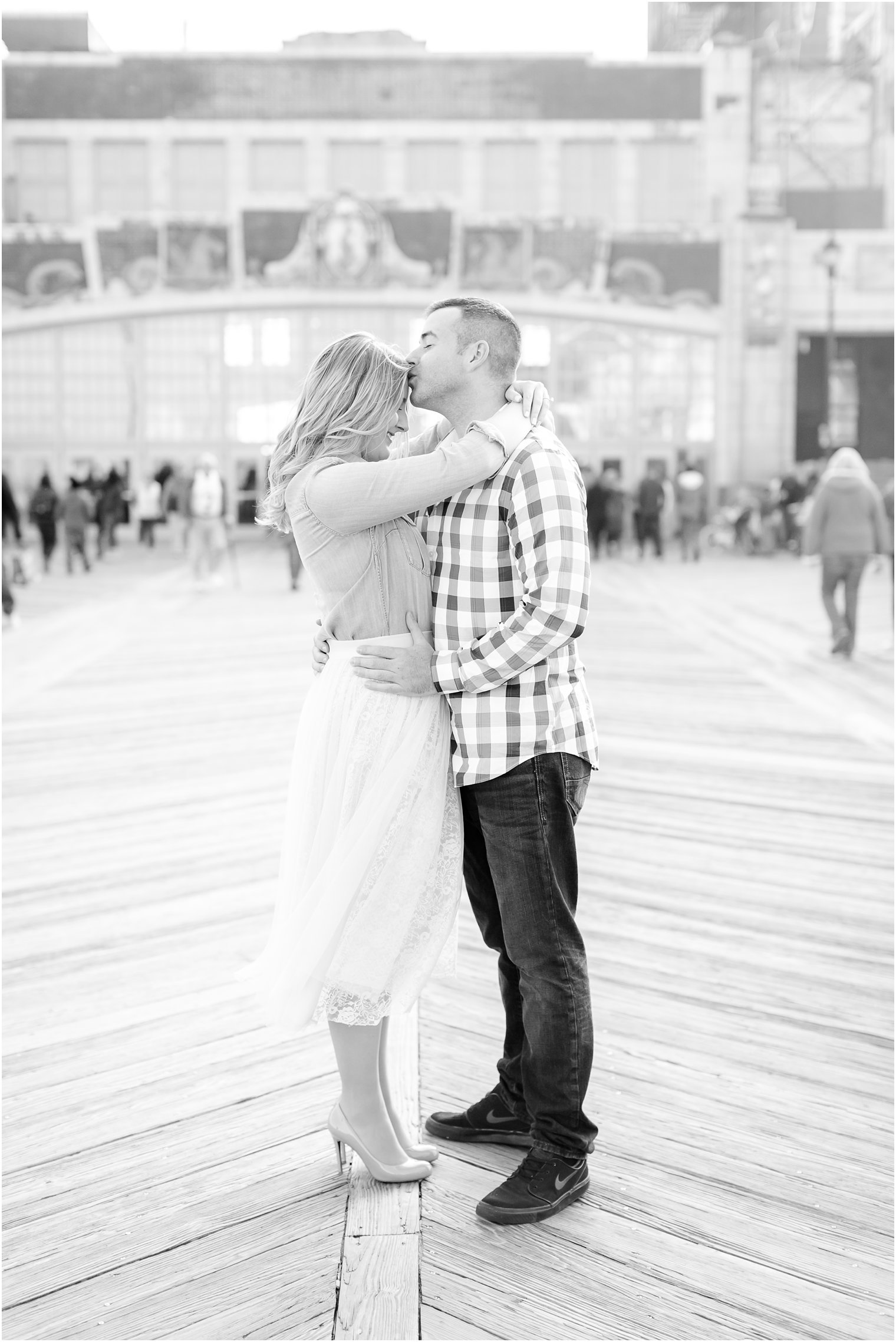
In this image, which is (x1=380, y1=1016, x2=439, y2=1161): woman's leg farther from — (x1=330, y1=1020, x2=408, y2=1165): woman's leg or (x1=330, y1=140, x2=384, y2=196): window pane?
(x1=330, y1=140, x2=384, y2=196): window pane

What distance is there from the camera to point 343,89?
2542cm

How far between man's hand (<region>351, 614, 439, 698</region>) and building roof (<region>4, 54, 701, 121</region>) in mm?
24955

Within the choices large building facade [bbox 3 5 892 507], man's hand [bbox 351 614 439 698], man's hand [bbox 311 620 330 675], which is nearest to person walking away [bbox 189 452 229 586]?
large building facade [bbox 3 5 892 507]

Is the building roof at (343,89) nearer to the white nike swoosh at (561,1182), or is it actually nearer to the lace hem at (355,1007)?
the lace hem at (355,1007)

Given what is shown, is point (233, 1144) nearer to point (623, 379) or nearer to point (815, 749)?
point (815, 749)

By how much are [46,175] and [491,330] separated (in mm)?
25336

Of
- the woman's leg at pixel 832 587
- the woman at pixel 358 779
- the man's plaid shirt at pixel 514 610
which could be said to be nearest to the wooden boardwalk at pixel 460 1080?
the woman at pixel 358 779

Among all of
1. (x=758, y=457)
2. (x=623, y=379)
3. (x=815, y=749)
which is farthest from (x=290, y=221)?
(x=815, y=749)

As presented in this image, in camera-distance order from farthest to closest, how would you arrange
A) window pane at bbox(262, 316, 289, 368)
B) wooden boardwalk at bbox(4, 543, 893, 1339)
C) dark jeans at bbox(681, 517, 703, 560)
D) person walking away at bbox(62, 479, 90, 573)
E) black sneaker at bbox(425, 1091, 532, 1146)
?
window pane at bbox(262, 316, 289, 368) → dark jeans at bbox(681, 517, 703, 560) → person walking away at bbox(62, 479, 90, 573) → black sneaker at bbox(425, 1091, 532, 1146) → wooden boardwalk at bbox(4, 543, 893, 1339)

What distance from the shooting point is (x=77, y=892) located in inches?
179

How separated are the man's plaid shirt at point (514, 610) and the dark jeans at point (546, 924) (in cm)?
6

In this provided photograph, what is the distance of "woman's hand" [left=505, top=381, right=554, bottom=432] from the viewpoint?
257cm

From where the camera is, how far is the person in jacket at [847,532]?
32.6ft

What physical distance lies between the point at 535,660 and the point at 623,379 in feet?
79.6
